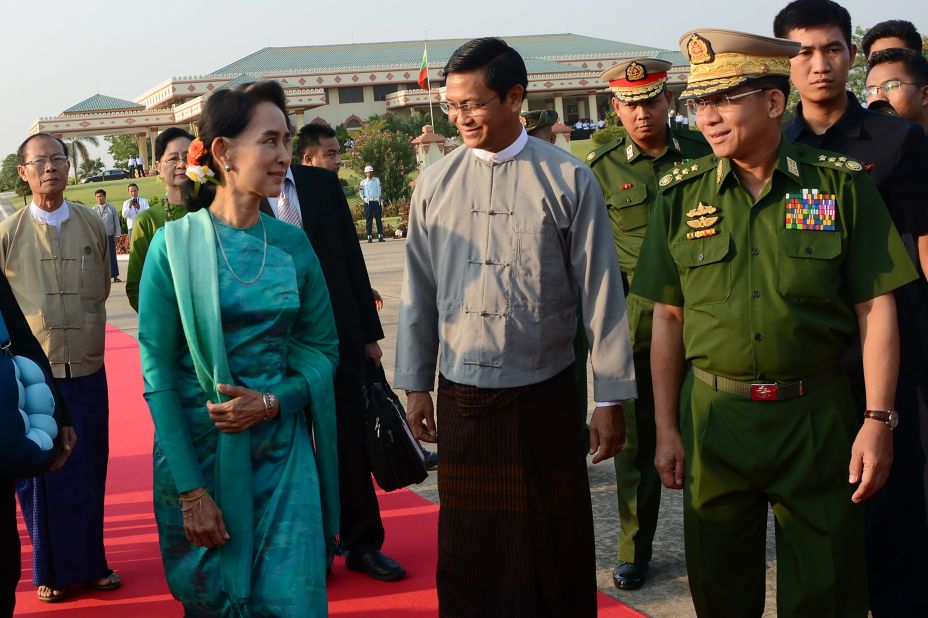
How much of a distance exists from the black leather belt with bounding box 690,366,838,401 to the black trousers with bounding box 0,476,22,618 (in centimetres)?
202

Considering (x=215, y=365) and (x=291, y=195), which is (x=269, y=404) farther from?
(x=291, y=195)

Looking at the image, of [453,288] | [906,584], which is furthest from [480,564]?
[906,584]

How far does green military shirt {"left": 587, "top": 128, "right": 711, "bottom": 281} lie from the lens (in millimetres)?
4684

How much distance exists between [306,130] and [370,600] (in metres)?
2.50

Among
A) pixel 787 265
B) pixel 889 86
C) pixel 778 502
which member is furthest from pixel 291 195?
pixel 889 86

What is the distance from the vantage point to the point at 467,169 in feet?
11.4

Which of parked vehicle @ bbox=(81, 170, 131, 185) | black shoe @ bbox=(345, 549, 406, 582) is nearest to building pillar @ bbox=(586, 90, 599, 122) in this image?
parked vehicle @ bbox=(81, 170, 131, 185)

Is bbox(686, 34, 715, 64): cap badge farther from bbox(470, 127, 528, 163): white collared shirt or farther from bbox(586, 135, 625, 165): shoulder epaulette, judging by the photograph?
bbox(586, 135, 625, 165): shoulder epaulette

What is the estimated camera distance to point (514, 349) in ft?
10.9

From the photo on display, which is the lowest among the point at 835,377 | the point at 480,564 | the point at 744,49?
the point at 480,564

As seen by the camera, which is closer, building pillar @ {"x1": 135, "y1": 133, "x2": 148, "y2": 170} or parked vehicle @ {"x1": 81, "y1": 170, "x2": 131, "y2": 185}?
parked vehicle @ {"x1": 81, "y1": 170, "x2": 131, "y2": 185}

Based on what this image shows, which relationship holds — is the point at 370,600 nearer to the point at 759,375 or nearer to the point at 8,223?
the point at 759,375

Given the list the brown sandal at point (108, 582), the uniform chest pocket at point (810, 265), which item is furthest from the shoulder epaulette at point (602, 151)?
the brown sandal at point (108, 582)

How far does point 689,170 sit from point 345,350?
75.3 inches
